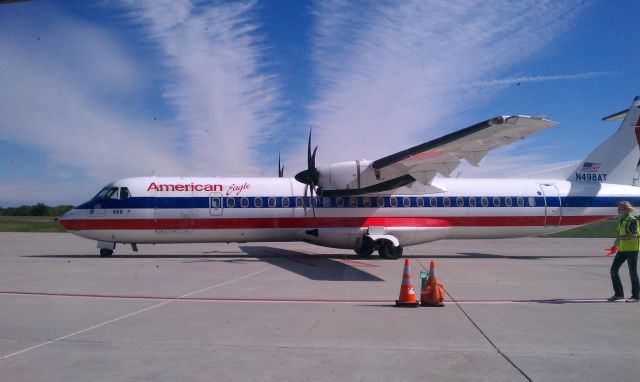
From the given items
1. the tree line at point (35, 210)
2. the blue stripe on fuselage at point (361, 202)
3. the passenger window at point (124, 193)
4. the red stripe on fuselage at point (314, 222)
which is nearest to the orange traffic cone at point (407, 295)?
the red stripe on fuselage at point (314, 222)

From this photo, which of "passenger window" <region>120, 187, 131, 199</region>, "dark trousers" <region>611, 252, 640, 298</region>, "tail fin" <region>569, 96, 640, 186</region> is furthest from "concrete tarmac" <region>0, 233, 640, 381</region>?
"tail fin" <region>569, 96, 640, 186</region>

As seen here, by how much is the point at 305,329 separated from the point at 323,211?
12284 mm

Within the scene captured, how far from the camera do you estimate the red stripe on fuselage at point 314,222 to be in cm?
1870

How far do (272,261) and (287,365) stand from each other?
12.7 meters

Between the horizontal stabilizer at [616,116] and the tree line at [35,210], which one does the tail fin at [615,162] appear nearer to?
the horizontal stabilizer at [616,116]

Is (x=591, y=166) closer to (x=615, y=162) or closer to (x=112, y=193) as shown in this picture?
(x=615, y=162)

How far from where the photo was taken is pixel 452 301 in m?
9.77

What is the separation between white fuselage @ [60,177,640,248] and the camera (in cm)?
1884

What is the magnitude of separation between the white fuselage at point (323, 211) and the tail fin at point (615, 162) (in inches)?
15.5

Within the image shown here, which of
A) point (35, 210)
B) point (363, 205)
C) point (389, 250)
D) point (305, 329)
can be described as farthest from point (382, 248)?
point (35, 210)

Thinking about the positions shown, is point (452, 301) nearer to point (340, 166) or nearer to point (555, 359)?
point (555, 359)

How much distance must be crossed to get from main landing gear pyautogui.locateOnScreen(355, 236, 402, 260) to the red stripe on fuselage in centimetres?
76

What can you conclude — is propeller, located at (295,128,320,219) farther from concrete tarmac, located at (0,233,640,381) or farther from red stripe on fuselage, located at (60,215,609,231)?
concrete tarmac, located at (0,233,640,381)

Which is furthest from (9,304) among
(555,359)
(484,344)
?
(555,359)
